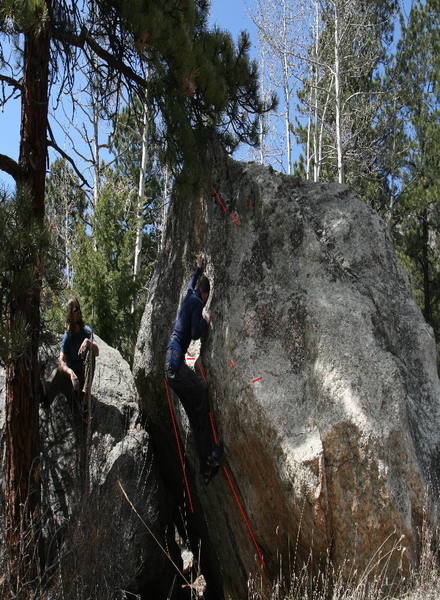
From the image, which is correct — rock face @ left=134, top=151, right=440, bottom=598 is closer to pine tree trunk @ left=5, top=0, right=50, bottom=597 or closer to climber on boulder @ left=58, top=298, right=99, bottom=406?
climber on boulder @ left=58, top=298, right=99, bottom=406

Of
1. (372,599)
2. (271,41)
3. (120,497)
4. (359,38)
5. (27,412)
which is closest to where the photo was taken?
(372,599)

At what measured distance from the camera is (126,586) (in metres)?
6.43

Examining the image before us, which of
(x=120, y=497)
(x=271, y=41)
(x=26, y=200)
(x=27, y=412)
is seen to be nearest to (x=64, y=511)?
(x=120, y=497)

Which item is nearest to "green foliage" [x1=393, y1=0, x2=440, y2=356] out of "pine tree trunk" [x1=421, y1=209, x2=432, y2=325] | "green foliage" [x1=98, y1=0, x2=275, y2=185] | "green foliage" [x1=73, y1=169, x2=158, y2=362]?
"pine tree trunk" [x1=421, y1=209, x2=432, y2=325]

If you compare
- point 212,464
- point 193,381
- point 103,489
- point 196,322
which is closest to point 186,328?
point 196,322

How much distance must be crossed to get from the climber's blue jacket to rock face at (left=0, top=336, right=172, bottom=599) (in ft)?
3.96

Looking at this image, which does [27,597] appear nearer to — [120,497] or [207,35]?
[120,497]

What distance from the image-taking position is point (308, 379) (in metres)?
5.66

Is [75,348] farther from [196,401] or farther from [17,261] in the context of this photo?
[17,261]

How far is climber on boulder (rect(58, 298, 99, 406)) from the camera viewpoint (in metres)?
7.23

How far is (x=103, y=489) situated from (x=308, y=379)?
8.56ft

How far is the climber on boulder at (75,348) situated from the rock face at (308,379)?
85 centimetres

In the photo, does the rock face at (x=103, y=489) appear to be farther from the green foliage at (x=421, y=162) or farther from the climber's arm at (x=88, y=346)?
the green foliage at (x=421, y=162)

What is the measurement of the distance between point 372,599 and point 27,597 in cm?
260
